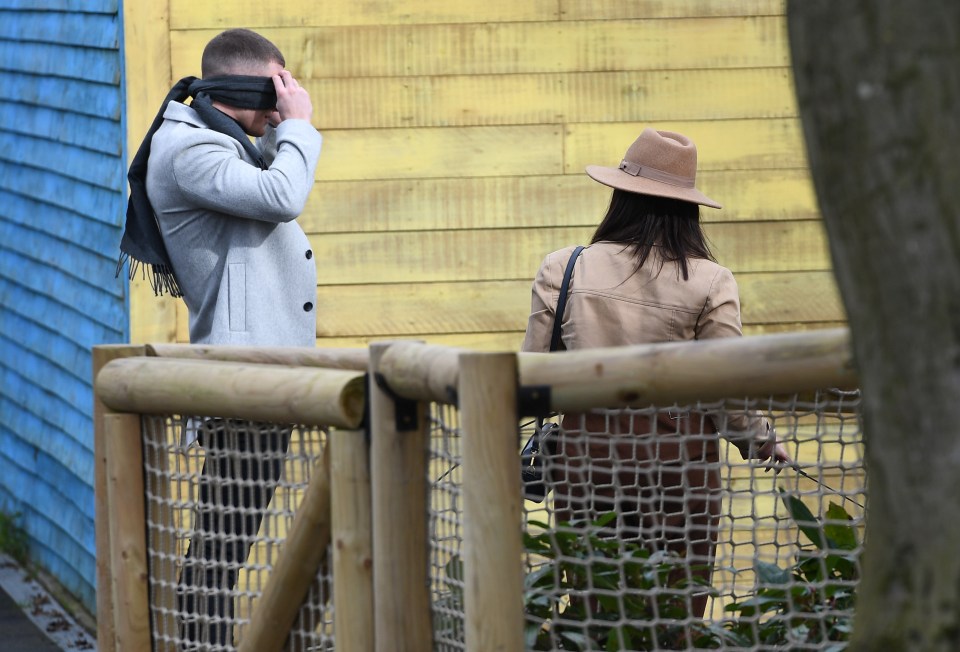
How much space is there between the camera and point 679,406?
2.35 m

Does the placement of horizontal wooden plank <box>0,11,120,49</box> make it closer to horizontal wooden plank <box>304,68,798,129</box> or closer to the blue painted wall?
the blue painted wall

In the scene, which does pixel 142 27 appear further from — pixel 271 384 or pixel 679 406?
pixel 679 406

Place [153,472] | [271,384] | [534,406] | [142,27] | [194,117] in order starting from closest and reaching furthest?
[534,406], [271,384], [153,472], [194,117], [142,27]

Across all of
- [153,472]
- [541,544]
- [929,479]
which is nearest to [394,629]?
[541,544]

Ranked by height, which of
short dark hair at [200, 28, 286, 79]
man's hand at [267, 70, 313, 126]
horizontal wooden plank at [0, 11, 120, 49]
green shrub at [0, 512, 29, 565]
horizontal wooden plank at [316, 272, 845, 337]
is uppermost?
horizontal wooden plank at [0, 11, 120, 49]

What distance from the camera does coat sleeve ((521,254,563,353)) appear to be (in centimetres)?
381

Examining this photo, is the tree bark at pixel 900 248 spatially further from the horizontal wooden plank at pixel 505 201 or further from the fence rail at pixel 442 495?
the horizontal wooden plank at pixel 505 201

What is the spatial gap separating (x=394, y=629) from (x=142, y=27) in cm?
299

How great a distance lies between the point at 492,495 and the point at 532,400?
5.7 inches

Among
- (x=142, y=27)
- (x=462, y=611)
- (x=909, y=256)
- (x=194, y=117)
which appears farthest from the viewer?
(x=142, y=27)

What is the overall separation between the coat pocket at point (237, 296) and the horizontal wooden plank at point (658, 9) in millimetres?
1704

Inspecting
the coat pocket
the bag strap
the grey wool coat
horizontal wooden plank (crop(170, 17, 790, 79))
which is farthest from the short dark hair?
the bag strap

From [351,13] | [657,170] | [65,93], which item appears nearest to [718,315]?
[657,170]

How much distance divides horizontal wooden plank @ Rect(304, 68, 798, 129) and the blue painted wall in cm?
80
